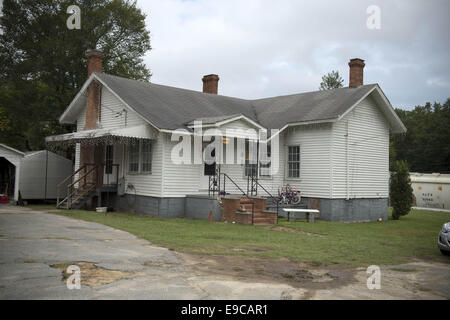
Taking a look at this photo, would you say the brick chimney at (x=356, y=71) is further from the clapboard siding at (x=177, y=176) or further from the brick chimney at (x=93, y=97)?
the brick chimney at (x=93, y=97)

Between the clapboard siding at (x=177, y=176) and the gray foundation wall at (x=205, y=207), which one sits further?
the clapboard siding at (x=177, y=176)

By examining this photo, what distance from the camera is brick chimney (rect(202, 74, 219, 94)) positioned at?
2650 cm

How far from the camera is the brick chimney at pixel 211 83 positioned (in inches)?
1043

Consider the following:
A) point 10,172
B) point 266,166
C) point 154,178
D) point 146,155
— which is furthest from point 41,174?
point 266,166

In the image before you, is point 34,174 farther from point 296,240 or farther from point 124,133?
point 296,240

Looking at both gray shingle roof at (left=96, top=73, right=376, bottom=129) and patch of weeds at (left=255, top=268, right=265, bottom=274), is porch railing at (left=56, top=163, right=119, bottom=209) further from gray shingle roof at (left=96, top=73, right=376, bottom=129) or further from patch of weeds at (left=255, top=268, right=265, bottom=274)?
patch of weeds at (left=255, top=268, right=265, bottom=274)

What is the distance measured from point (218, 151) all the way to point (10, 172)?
44.7ft

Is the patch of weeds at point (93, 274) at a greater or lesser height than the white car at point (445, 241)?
lesser

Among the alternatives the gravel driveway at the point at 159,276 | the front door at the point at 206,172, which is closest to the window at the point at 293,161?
the front door at the point at 206,172

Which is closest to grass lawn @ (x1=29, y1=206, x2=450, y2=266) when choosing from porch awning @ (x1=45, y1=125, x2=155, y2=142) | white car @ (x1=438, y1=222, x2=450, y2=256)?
white car @ (x1=438, y1=222, x2=450, y2=256)

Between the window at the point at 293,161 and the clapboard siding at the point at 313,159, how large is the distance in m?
0.28

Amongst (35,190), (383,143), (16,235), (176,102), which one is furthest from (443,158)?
(16,235)

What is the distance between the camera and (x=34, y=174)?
76.4ft
